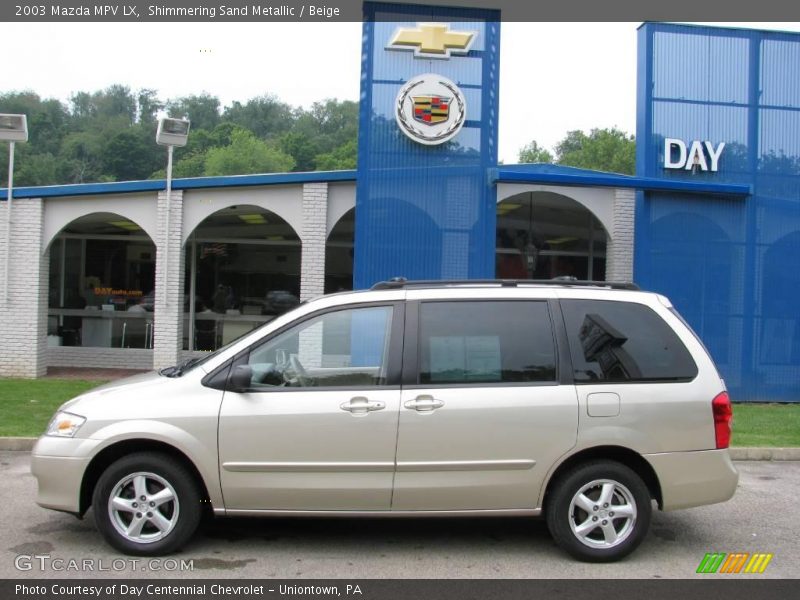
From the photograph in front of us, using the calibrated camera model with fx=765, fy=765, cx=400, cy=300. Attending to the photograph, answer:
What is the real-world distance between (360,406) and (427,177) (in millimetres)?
7175

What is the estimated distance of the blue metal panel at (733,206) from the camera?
12.4 m

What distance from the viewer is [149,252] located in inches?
664

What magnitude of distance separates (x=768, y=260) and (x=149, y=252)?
1237cm

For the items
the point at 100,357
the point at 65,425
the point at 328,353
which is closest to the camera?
the point at 65,425

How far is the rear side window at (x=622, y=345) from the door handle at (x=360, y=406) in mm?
1358

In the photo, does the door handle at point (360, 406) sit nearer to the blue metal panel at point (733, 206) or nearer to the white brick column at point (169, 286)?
the blue metal panel at point (733, 206)

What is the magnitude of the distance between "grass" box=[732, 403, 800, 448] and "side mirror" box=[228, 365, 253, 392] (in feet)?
20.9

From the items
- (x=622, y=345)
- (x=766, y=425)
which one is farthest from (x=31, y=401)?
(x=766, y=425)

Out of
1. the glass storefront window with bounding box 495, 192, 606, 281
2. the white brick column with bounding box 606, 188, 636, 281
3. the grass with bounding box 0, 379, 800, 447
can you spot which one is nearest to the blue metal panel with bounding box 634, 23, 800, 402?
the white brick column with bounding box 606, 188, 636, 281

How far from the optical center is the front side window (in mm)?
5109

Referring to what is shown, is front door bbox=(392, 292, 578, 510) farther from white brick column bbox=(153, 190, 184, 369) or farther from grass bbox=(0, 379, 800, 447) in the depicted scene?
white brick column bbox=(153, 190, 184, 369)

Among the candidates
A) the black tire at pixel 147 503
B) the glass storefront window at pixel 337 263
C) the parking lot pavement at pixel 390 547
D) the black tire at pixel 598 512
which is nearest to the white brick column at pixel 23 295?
the glass storefront window at pixel 337 263

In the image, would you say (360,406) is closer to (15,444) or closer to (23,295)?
(15,444)

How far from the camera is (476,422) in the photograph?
5.00 m
